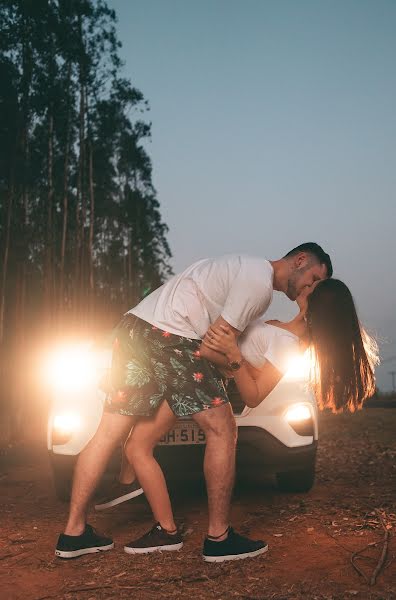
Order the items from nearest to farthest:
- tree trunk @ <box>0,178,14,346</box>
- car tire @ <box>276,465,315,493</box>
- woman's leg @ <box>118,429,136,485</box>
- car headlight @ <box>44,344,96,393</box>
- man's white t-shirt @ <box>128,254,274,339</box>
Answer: man's white t-shirt @ <box>128,254,274,339</box> < woman's leg @ <box>118,429,136,485</box> < car headlight @ <box>44,344,96,393</box> < car tire @ <box>276,465,315,493</box> < tree trunk @ <box>0,178,14,346</box>

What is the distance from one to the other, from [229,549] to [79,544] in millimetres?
806

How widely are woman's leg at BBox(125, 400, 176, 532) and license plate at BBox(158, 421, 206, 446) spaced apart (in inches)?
24.8

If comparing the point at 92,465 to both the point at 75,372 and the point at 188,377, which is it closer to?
the point at 188,377

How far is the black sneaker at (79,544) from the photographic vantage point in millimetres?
3533

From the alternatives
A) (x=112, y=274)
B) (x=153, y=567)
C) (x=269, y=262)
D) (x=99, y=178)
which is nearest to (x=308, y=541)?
(x=153, y=567)

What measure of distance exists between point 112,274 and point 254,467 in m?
42.1

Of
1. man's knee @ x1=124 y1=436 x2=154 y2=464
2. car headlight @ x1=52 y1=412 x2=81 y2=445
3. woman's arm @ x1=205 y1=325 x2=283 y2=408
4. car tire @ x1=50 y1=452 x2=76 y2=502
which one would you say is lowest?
car tire @ x1=50 y1=452 x2=76 y2=502

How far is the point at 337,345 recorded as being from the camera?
3.50 m

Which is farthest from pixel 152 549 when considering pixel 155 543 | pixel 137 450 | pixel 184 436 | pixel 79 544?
pixel 184 436

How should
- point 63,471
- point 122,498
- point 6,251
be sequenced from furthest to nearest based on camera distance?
point 6,251 → point 63,471 → point 122,498

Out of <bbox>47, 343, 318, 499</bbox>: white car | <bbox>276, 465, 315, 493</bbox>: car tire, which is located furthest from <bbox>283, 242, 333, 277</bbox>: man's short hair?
<bbox>276, 465, 315, 493</bbox>: car tire

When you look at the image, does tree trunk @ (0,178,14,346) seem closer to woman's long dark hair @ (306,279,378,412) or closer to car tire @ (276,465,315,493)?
car tire @ (276,465,315,493)

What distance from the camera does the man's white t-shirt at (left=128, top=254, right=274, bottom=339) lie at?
10.7ft

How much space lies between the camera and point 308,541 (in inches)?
149
